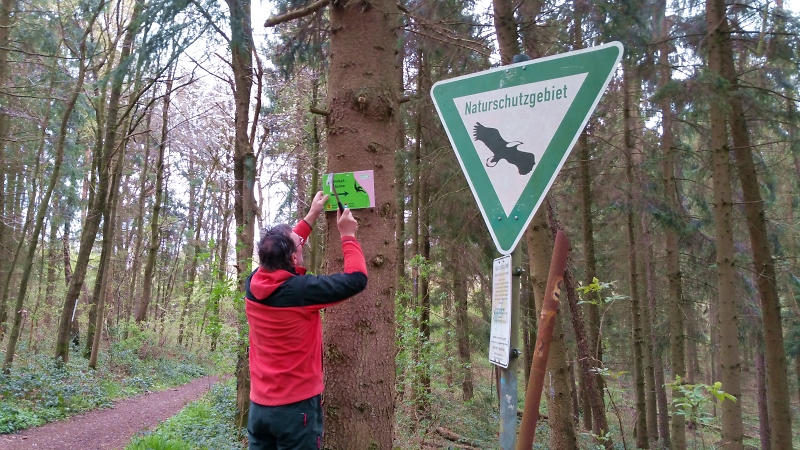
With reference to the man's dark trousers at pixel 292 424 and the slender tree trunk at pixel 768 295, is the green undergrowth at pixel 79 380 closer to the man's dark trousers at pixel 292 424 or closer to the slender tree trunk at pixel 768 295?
the man's dark trousers at pixel 292 424

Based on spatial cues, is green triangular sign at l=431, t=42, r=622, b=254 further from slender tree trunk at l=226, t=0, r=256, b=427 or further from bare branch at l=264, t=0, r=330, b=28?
slender tree trunk at l=226, t=0, r=256, b=427

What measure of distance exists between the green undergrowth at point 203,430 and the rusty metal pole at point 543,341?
532 centimetres

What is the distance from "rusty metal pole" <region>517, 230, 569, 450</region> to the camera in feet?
5.45

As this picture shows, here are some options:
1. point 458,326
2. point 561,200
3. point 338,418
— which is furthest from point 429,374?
point 561,200

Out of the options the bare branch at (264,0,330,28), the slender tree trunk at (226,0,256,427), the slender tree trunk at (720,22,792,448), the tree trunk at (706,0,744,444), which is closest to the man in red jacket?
the bare branch at (264,0,330,28)

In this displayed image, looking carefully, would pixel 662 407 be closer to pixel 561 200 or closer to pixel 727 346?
pixel 561 200

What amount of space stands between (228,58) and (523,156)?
26.1ft

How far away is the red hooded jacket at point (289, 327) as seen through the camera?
2.44 metres

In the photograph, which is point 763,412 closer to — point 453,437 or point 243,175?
point 453,437

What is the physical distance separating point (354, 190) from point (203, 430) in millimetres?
6480

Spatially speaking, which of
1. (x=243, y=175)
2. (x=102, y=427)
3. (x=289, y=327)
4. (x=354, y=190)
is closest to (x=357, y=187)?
(x=354, y=190)

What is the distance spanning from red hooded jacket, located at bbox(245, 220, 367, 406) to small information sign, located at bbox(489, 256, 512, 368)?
A: 81cm

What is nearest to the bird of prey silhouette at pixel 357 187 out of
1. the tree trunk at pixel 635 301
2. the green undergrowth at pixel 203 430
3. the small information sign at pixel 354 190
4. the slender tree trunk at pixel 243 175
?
the small information sign at pixel 354 190

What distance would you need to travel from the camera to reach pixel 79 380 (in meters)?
11.6
